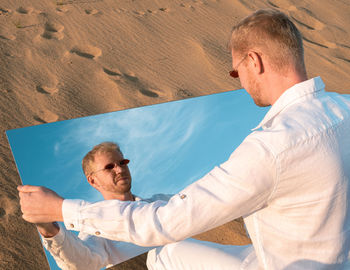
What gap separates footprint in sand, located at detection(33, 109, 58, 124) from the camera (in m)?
3.10

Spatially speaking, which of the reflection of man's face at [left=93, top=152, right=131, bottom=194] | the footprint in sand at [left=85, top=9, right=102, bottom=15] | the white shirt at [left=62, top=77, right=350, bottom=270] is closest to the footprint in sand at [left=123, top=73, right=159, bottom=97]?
the footprint in sand at [left=85, top=9, right=102, bottom=15]

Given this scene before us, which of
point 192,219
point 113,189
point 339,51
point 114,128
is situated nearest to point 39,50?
point 114,128

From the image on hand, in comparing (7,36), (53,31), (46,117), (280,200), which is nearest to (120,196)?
(280,200)

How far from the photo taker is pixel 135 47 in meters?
4.43

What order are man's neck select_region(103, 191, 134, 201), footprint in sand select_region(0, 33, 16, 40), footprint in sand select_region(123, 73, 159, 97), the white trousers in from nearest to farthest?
the white trousers
man's neck select_region(103, 191, 134, 201)
footprint in sand select_region(123, 73, 159, 97)
footprint in sand select_region(0, 33, 16, 40)

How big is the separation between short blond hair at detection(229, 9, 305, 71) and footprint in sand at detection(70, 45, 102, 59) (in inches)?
117

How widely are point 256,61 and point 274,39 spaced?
0.09 meters

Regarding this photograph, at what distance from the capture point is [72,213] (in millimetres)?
1182

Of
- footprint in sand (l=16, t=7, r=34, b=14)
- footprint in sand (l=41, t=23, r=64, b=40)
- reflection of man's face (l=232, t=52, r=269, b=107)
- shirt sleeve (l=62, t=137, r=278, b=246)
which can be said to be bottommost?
footprint in sand (l=41, t=23, r=64, b=40)

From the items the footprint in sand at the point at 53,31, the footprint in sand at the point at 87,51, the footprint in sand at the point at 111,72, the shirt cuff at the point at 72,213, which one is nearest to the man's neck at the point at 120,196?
the shirt cuff at the point at 72,213

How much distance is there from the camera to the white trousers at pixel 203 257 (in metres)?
1.53

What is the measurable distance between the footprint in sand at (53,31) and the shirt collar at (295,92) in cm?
352

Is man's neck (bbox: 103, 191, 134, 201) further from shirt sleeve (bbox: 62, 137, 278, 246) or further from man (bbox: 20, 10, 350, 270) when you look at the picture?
shirt sleeve (bbox: 62, 137, 278, 246)

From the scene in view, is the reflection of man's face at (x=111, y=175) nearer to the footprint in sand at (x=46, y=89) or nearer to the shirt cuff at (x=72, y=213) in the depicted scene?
the shirt cuff at (x=72, y=213)
